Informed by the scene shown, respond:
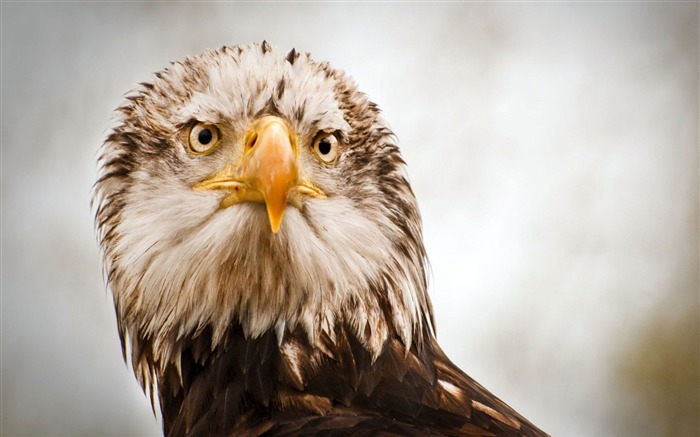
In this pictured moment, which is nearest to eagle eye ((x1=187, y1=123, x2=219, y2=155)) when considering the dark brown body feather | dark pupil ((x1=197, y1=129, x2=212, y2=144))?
dark pupil ((x1=197, y1=129, x2=212, y2=144))

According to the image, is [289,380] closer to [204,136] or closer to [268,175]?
[268,175]

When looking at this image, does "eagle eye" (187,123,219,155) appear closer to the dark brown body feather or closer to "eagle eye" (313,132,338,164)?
"eagle eye" (313,132,338,164)

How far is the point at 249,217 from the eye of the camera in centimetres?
272

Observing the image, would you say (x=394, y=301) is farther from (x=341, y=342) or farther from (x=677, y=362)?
(x=677, y=362)

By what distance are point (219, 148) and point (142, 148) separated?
320 millimetres

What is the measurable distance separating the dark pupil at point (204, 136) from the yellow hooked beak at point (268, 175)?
0.41 ft

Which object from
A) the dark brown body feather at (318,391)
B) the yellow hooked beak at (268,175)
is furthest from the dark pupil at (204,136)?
the dark brown body feather at (318,391)

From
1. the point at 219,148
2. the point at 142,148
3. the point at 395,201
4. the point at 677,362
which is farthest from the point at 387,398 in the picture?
the point at 677,362

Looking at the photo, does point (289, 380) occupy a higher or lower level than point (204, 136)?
lower

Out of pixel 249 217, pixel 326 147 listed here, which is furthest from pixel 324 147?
pixel 249 217

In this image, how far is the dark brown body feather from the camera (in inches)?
105

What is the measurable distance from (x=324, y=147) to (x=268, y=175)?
0.38 m

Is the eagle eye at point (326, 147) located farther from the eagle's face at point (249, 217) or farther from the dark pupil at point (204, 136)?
the dark pupil at point (204, 136)

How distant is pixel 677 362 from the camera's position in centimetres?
623
